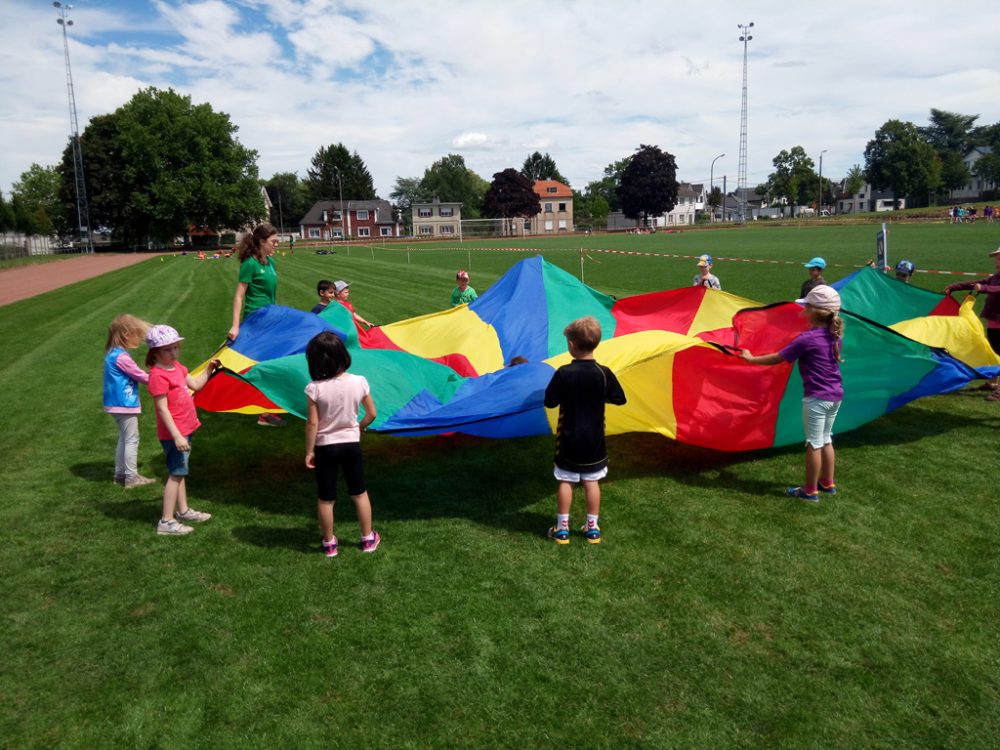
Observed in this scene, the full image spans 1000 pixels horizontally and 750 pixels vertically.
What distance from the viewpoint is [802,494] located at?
5023 millimetres

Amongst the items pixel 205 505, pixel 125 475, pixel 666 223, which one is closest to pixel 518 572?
pixel 205 505

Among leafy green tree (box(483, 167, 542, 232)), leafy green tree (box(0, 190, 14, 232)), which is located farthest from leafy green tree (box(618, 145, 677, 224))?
leafy green tree (box(0, 190, 14, 232))

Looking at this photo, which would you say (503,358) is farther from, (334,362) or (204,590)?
(204,590)

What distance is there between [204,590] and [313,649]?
983mm

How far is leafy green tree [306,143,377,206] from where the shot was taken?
A: 10738cm

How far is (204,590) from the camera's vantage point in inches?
156

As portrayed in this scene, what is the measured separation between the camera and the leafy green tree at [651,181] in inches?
3669

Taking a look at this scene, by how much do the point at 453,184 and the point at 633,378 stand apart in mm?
130347

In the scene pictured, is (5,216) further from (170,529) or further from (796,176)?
(796,176)

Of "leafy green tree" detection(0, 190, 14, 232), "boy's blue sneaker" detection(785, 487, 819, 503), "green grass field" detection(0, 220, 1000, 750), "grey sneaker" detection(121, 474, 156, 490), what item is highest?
"leafy green tree" detection(0, 190, 14, 232)

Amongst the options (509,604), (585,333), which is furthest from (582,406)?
(509,604)

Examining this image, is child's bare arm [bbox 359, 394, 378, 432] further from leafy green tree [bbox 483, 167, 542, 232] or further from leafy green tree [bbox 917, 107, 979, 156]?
leafy green tree [bbox 917, 107, 979, 156]

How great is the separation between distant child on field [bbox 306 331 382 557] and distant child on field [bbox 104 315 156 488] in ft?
6.00

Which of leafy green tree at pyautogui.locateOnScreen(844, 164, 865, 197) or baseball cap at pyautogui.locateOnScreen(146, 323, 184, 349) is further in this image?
leafy green tree at pyautogui.locateOnScreen(844, 164, 865, 197)
